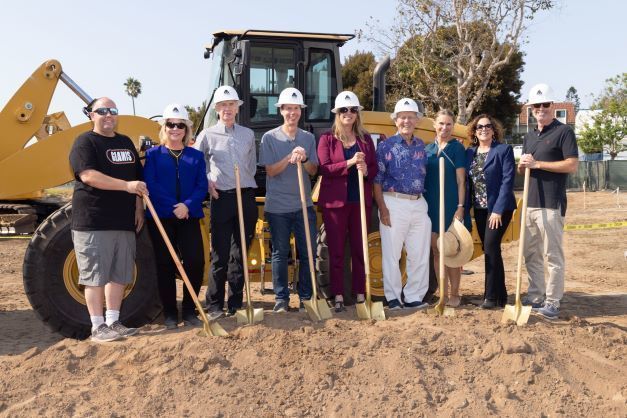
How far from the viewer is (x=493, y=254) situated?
6.29 metres

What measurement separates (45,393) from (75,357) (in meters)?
0.52

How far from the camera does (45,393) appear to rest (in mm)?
4645

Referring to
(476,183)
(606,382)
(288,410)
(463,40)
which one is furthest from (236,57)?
(463,40)

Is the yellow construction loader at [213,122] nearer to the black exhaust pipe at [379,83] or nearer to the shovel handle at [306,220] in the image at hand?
the black exhaust pipe at [379,83]

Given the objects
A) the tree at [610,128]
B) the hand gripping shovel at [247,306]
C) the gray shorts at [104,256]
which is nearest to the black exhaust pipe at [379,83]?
the hand gripping shovel at [247,306]

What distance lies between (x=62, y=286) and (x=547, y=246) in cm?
430

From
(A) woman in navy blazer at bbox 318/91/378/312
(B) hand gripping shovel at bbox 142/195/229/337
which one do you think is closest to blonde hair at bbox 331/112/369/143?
(A) woman in navy blazer at bbox 318/91/378/312

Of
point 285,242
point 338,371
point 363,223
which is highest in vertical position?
point 363,223

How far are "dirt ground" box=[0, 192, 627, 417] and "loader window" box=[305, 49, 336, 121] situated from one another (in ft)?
7.72

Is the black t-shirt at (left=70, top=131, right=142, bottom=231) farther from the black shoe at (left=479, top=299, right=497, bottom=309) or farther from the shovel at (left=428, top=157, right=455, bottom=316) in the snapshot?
the black shoe at (left=479, top=299, right=497, bottom=309)

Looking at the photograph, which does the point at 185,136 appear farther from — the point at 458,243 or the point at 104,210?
the point at 458,243

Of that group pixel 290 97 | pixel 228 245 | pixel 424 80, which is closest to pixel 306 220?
pixel 228 245

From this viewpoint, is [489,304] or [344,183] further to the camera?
[489,304]

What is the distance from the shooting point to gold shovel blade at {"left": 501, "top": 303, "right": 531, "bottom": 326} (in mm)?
5660
